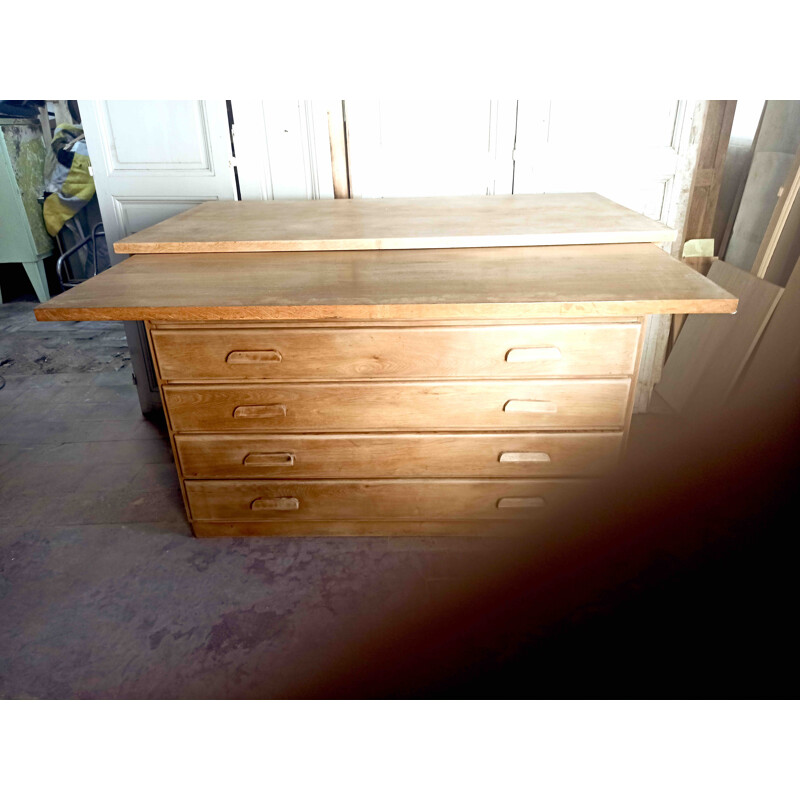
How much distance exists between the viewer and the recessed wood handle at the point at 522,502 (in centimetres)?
177

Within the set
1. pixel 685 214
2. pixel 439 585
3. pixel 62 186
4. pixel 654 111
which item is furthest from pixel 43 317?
pixel 62 186

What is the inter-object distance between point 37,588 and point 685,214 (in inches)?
109

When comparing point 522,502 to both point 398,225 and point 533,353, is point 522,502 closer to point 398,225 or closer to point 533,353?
point 533,353

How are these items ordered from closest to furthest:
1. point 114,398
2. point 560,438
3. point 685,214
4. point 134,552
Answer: point 560,438 → point 134,552 → point 685,214 → point 114,398

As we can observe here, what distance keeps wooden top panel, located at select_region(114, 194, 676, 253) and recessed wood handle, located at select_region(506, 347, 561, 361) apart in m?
0.42

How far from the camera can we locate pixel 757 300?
7.19 ft

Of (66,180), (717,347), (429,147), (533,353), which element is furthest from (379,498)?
(66,180)

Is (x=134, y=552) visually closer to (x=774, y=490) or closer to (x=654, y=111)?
(x=774, y=490)

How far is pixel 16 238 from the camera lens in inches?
163

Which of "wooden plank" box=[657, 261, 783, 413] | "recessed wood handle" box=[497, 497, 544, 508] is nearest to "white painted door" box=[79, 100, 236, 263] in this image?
"recessed wood handle" box=[497, 497, 544, 508]

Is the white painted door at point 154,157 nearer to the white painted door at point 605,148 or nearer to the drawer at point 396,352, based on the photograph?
the drawer at point 396,352

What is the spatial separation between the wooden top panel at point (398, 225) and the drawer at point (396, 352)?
384 millimetres

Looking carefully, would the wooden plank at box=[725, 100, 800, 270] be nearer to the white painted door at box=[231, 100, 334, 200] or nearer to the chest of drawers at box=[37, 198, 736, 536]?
the chest of drawers at box=[37, 198, 736, 536]

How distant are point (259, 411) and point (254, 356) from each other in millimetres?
175
